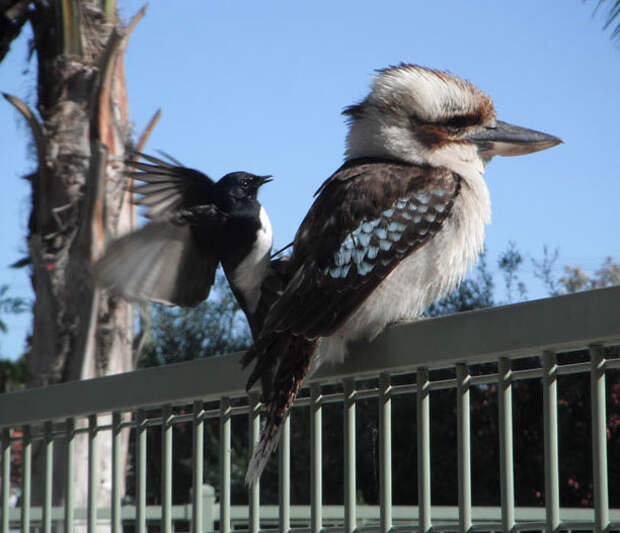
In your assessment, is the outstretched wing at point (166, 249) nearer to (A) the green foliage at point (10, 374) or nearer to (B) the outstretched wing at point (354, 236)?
(B) the outstretched wing at point (354, 236)

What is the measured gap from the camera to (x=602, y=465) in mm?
1701

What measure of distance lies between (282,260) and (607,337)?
1414mm

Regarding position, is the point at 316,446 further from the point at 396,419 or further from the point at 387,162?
the point at 396,419

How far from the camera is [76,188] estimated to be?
838cm

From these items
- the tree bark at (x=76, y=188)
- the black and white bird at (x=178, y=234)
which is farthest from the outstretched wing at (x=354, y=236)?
the tree bark at (x=76, y=188)

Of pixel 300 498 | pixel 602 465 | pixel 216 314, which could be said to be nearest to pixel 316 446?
pixel 602 465

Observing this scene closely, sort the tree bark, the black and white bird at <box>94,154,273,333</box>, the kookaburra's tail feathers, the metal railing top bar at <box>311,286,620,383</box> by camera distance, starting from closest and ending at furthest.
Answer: the metal railing top bar at <box>311,286,620,383</box> → the kookaburra's tail feathers → the black and white bird at <box>94,154,273,333</box> → the tree bark

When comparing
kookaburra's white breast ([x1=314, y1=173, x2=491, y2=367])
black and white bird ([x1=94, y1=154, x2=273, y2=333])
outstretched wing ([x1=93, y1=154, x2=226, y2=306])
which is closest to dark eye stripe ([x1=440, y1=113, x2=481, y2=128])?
kookaburra's white breast ([x1=314, y1=173, x2=491, y2=367])

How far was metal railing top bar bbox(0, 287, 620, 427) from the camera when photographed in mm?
1774

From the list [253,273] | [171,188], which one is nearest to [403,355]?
[253,273]

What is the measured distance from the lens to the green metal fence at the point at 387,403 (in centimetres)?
178

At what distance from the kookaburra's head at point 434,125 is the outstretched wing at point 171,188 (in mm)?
515

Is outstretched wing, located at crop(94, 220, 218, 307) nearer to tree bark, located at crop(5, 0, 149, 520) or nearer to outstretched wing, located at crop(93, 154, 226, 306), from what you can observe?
outstretched wing, located at crop(93, 154, 226, 306)

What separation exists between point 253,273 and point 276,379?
0.64 m
